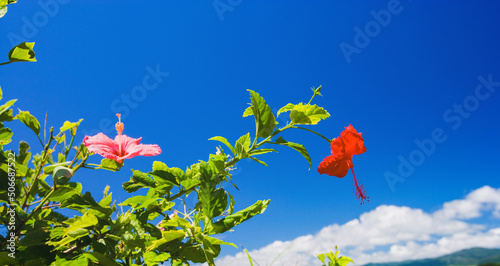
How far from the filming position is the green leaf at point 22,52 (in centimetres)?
124

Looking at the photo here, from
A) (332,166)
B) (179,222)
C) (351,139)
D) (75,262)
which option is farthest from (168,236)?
(351,139)

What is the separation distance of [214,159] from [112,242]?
513 mm

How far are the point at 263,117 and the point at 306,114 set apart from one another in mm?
240

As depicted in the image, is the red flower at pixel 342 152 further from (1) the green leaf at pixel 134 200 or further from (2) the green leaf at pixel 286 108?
(1) the green leaf at pixel 134 200

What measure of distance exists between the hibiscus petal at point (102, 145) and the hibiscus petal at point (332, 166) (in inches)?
42.4

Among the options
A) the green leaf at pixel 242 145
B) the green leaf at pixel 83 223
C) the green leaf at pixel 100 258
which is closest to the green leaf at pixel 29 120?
the green leaf at pixel 83 223

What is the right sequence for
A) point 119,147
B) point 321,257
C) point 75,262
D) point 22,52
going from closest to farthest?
point 75,262
point 22,52
point 119,147
point 321,257

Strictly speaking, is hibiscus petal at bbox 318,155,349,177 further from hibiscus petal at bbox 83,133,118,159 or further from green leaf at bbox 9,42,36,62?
green leaf at bbox 9,42,36,62

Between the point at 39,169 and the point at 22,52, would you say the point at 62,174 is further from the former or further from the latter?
the point at 22,52

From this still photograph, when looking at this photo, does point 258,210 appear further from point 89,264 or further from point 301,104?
point 89,264

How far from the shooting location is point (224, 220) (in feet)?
4.22

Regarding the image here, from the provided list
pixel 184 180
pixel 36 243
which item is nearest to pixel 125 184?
pixel 184 180

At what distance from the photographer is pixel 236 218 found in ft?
4.23

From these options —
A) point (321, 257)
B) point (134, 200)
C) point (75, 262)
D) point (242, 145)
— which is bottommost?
point (75, 262)
